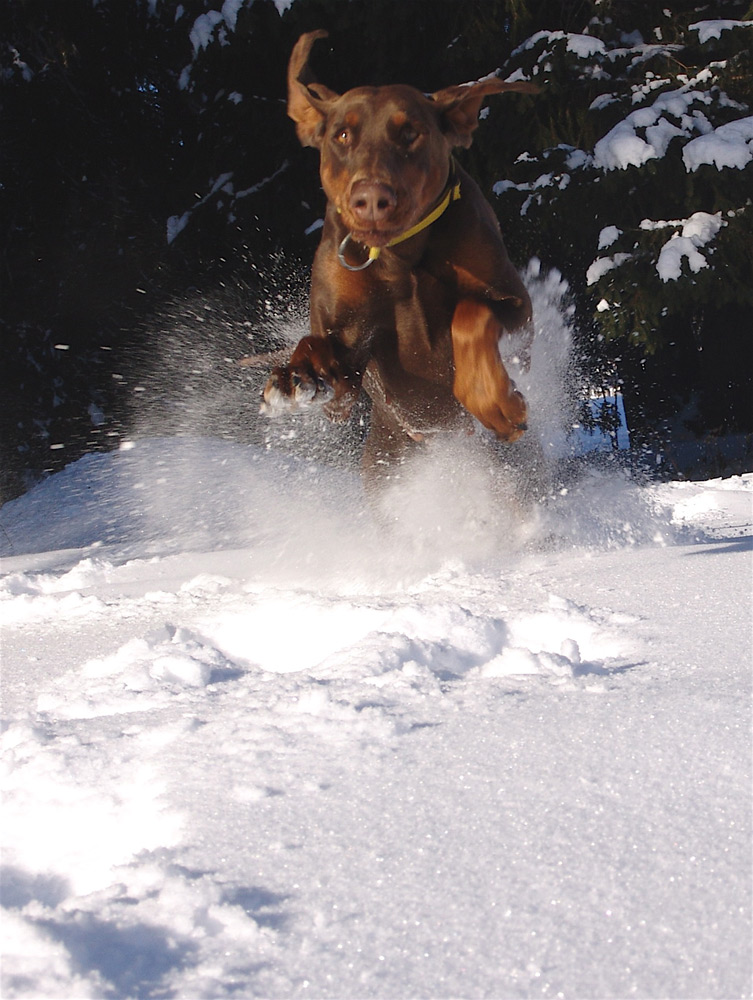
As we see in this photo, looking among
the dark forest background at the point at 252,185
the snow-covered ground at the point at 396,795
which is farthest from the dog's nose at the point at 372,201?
the dark forest background at the point at 252,185

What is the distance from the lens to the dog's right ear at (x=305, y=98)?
8.81ft

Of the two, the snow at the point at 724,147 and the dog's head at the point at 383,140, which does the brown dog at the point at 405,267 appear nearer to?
the dog's head at the point at 383,140

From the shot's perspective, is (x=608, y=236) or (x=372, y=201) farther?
(x=608, y=236)

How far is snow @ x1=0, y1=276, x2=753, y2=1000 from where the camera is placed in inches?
28.2

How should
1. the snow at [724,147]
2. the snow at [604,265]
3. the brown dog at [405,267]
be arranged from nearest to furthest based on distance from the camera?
the brown dog at [405,267] → the snow at [724,147] → the snow at [604,265]

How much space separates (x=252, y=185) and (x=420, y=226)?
4968 mm

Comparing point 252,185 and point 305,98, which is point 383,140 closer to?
point 305,98

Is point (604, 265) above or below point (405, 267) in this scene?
above

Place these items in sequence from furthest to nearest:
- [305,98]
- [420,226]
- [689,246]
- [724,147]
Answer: [689,246] → [724,147] → [305,98] → [420,226]

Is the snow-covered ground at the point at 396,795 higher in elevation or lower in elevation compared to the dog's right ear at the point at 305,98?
lower

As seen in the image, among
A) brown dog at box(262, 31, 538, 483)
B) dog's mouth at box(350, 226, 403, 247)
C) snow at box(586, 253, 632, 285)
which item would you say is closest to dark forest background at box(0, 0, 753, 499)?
snow at box(586, 253, 632, 285)

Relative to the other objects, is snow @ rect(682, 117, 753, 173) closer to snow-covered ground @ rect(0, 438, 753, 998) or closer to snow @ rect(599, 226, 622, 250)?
snow @ rect(599, 226, 622, 250)

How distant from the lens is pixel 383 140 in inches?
95.1

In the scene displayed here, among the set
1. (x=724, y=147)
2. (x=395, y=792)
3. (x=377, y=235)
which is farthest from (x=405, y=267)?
(x=724, y=147)
